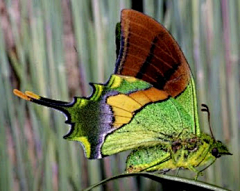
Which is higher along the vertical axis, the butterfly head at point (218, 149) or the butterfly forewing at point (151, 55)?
the butterfly forewing at point (151, 55)

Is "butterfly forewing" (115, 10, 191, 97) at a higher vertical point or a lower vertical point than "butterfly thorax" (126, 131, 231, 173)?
higher

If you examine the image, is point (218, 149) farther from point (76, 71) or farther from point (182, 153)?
point (76, 71)

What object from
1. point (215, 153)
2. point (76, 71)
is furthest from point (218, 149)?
point (76, 71)

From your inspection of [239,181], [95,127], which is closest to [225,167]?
[239,181]

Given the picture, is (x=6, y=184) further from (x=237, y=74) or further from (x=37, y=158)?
(x=237, y=74)
